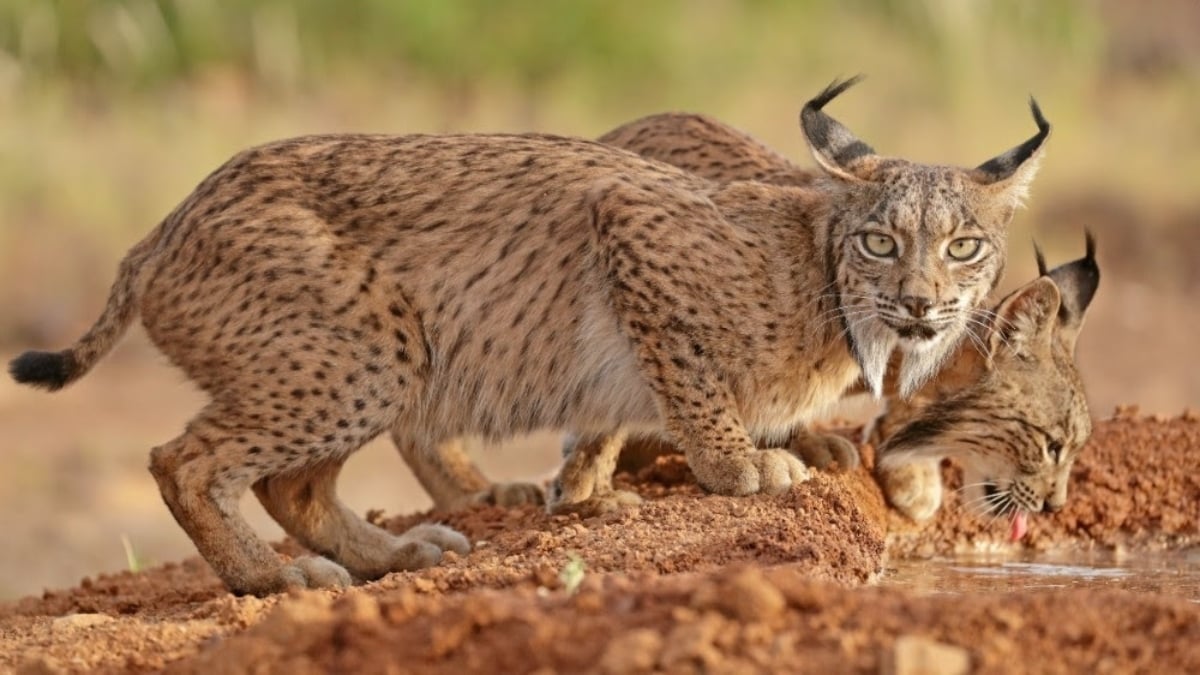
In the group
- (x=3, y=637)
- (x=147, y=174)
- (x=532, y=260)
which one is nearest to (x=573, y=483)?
(x=532, y=260)

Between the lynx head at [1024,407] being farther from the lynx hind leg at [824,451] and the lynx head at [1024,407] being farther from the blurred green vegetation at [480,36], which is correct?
the blurred green vegetation at [480,36]

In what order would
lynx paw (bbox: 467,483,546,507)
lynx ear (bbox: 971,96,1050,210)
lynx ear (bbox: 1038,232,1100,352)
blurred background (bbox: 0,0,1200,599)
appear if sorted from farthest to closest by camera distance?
blurred background (bbox: 0,0,1200,599) → lynx paw (bbox: 467,483,546,507) → lynx ear (bbox: 1038,232,1100,352) → lynx ear (bbox: 971,96,1050,210)

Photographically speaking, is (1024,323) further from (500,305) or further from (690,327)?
(500,305)

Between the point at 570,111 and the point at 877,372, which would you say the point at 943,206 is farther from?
the point at 570,111

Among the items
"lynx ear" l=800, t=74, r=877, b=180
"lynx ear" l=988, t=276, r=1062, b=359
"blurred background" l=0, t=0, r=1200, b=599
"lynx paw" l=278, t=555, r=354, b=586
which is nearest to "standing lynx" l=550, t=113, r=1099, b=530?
"lynx ear" l=988, t=276, r=1062, b=359

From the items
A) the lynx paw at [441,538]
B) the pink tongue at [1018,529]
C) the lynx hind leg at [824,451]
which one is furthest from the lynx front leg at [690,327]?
the pink tongue at [1018,529]

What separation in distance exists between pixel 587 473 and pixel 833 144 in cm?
146

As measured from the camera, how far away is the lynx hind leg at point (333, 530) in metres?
6.37

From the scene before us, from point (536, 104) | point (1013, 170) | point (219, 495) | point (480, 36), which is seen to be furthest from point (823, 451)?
point (480, 36)

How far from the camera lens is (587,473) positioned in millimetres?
6754

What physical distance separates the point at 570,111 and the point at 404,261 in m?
9.59

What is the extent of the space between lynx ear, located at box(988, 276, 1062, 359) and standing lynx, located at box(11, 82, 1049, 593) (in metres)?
0.28

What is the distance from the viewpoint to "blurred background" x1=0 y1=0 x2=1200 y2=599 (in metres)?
13.6

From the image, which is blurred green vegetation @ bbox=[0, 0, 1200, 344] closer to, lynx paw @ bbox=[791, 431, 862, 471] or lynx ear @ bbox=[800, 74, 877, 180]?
lynx paw @ bbox=[791, 431, 862, 471]
